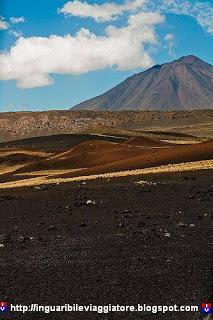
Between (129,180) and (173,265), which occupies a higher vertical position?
(129,180)

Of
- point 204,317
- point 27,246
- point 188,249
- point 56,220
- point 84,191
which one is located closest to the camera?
point 204,317

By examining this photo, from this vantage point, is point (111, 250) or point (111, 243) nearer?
point (111, 250)

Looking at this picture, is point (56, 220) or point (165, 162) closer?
point (56, 220)

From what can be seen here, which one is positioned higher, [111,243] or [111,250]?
[111,243]

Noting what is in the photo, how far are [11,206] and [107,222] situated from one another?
8.54m

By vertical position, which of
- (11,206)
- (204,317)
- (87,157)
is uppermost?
(87,157)

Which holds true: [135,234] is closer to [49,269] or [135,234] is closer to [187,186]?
[49,269]

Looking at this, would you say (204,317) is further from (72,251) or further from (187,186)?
(187,186)

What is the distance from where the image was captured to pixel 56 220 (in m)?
20.4

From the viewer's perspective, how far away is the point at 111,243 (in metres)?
15.0

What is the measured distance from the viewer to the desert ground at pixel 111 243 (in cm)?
1030

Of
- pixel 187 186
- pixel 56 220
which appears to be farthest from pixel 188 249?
→ pixel 187 186

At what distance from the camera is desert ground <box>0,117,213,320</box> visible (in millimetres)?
10297

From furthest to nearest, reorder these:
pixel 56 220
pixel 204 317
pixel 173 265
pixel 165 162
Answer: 1. pixel 165 162
2. pixel 56 220
3. pixel 173 265
4. pixel 204 317
